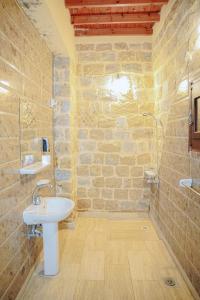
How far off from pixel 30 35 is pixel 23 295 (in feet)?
7.39

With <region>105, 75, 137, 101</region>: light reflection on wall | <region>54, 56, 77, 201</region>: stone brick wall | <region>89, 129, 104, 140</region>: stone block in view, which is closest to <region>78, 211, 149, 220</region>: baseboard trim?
<region>54, 56, 77, 201</region>: stone brick wall

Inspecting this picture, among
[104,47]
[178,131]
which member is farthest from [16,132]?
[104,47]

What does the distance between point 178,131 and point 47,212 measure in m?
1.44

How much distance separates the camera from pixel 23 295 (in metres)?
1.86

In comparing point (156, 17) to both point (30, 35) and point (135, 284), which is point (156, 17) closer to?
point (30, 35)

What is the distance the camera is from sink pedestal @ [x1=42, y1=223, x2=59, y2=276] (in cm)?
204

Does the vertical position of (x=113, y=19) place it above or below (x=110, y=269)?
above

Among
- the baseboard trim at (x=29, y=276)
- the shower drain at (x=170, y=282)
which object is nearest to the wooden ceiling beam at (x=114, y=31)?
the baseboard trim at (x=29, y=276)

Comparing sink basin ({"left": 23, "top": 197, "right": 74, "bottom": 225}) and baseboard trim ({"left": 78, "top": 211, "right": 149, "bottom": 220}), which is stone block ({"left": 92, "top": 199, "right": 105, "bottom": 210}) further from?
sink basin ({"left": 23, "top": 197, "right": 74, "bottom": 225})

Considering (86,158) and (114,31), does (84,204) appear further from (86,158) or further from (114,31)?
(114,31)

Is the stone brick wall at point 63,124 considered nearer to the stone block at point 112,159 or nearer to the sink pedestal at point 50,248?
the stone block at point 112,159

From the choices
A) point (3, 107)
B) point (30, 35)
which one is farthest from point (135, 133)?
point (3, 107)

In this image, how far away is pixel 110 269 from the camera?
222 cm

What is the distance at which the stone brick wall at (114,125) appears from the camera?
3410 mm
